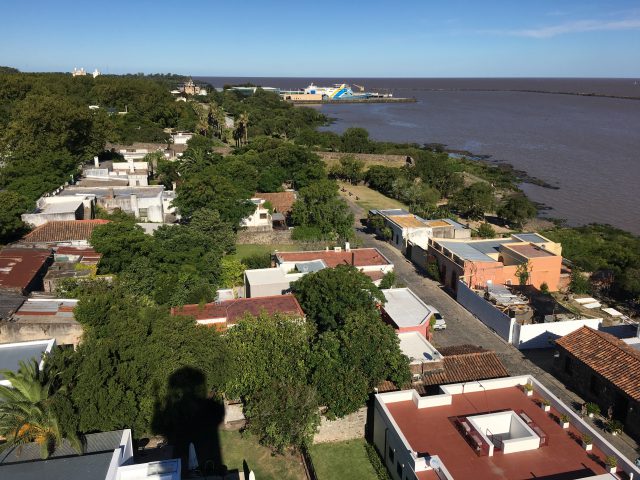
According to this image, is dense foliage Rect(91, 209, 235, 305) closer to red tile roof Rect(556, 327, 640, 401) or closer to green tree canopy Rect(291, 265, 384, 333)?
green tree canopy Rect(291, 265, 384, 333)

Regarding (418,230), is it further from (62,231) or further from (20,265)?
(20,265)

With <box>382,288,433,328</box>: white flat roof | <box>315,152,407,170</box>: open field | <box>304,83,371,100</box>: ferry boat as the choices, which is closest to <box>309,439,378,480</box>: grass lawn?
<box>382,288,433,328</box>: white flat roof

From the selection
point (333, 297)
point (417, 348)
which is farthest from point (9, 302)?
point (417, 348)

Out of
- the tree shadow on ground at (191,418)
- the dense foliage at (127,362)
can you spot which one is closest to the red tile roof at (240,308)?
the dense foliage at (127,362)

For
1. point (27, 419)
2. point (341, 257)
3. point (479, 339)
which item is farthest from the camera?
point (341, 257)

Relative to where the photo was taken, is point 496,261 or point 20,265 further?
point 496,261

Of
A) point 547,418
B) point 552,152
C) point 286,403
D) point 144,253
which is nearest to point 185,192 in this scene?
point 144,253

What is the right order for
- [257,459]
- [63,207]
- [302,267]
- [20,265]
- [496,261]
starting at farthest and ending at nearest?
[63,207] < [496,261] < [302,267] < [20,265] < [257,459]

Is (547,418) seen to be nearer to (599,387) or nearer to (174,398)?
(599,387)
